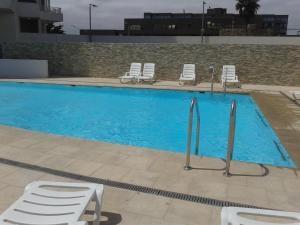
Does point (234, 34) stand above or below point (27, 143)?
above

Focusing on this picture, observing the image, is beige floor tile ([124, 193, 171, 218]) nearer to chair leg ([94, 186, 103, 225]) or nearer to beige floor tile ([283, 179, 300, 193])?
chair leg ([94, 186, 103, 225])

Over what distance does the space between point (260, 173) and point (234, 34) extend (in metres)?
27.8

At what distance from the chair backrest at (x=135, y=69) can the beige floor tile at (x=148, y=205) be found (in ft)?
37.5

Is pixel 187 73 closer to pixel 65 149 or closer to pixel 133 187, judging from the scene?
pixel 65 149

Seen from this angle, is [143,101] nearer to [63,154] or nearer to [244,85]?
[244,85]

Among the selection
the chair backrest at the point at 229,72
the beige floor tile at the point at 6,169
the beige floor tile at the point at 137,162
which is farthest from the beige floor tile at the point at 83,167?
the chair backrest at the point at 229,72

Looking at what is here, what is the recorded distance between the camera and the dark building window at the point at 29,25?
3183cm

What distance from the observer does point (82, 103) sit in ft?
37.2

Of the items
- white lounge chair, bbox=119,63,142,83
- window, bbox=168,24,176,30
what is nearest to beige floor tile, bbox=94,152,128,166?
white lounge chair, bbox=119,63,142,83

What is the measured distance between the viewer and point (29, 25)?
32625 mm

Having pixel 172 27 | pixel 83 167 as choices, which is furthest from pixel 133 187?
pixel 172 27

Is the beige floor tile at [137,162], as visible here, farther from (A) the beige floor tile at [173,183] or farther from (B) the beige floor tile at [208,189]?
(B) the beige floor tile at [208,189]

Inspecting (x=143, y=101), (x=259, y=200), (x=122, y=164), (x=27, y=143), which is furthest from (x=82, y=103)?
(x=259, y=200)

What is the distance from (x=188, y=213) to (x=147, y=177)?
0.97m
